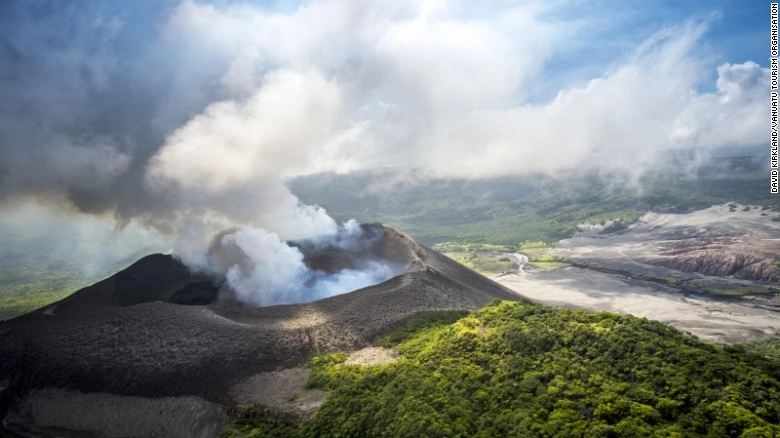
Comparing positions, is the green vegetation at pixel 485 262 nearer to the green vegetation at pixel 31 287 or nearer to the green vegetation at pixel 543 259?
the green vegetation at pixel 543 259

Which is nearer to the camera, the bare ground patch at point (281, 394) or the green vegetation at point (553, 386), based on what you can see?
the green vegetation at point (553, 386)

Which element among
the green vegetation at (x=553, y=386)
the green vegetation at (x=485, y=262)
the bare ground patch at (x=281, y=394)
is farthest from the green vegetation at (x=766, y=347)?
the green vegetation at (x=485, y=262)

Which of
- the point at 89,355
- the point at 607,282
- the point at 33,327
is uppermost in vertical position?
the point at 33,327

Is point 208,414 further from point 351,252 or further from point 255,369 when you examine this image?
point 351,252

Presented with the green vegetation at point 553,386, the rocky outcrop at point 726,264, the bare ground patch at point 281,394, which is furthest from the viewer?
the rocky outcrop at point 726,264

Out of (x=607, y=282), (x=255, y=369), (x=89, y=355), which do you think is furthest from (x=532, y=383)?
(x=607, y=282)

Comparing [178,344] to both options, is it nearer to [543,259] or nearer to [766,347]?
[766,347]
